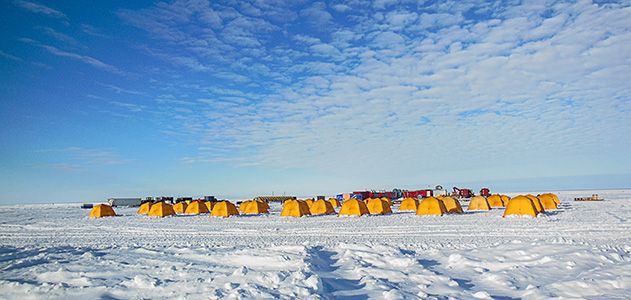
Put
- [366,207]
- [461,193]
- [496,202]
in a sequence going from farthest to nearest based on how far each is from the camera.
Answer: [461,193] → [496,202] → [366,207]

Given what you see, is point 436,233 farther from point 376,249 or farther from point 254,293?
point 254,293

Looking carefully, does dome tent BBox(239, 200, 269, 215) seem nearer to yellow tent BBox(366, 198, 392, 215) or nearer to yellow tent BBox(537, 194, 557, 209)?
yellow tent BBox(366, 198, 392, 215)

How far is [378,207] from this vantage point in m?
31.1

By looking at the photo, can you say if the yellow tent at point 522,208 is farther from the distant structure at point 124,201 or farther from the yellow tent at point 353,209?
the distant structure at point 124,201

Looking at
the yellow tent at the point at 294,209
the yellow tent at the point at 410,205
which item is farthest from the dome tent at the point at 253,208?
the yellow tent at the point at 410,205

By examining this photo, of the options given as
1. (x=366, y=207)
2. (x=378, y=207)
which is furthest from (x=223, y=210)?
(x=378, y=207)

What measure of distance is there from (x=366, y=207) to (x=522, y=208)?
34.5ft

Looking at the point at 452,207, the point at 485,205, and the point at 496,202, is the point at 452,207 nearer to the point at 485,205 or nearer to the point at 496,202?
the point at 485,205

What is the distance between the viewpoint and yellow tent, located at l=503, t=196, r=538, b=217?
957 inches

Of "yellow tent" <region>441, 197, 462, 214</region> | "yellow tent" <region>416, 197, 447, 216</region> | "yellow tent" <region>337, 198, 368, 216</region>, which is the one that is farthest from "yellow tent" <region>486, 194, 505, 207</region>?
"yellow tent" <region>337, 198, 368, 216</region>

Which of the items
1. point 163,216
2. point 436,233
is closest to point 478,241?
point 436,233

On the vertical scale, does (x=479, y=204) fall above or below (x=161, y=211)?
below

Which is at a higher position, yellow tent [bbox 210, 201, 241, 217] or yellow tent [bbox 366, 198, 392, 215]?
yellow tent [bbox 210, 201, 241, 217]

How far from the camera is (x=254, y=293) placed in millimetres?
6113
